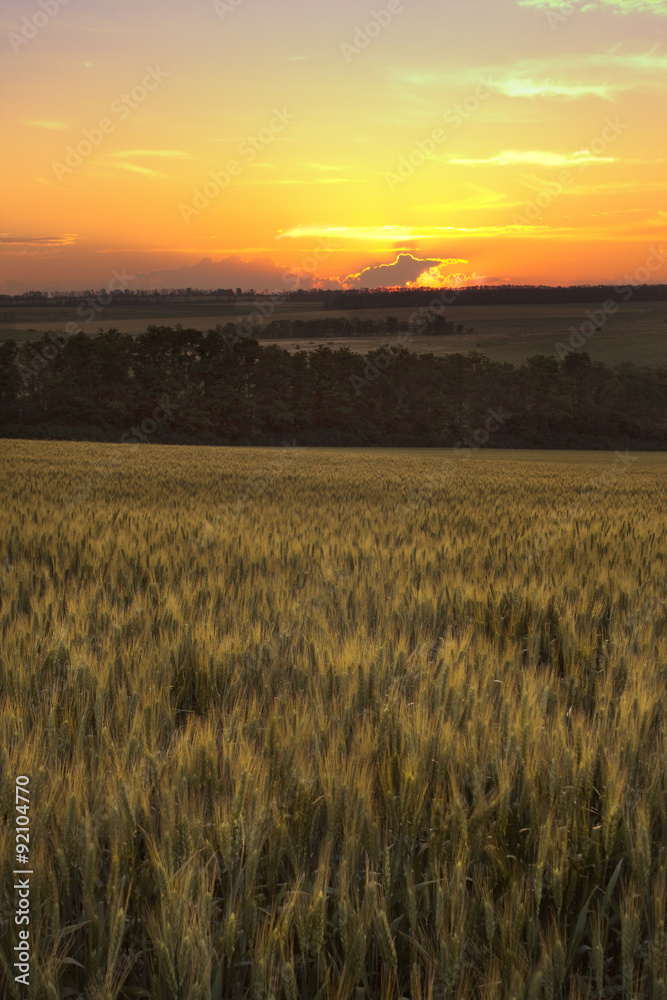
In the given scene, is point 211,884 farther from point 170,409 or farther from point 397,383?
point 397,383

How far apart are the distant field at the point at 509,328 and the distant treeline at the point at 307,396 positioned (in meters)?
14.7

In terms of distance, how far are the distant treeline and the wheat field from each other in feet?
151

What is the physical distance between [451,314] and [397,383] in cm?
8054

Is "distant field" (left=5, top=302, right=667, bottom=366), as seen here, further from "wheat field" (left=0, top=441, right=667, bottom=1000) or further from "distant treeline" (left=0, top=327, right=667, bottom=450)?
"wheat field" (left=0, top=441, right=667, bottom=1000)

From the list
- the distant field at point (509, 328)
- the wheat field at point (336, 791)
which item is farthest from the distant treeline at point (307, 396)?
the wheat field at point (336, 791)

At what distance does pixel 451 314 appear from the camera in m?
133

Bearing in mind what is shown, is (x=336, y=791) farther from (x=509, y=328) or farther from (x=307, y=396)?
(x=509, y=328)

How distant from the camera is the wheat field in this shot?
1.15 m

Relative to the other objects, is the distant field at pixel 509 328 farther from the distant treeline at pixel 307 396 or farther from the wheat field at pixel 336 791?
the wheat field at pixel 336 791

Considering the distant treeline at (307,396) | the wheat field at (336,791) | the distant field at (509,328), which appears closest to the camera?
the wheat field at (336,791)

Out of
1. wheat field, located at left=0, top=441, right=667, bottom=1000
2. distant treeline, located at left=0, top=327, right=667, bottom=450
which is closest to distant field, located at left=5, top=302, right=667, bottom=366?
distant treeline, located at left=0, top=327, right=667, bottom=450

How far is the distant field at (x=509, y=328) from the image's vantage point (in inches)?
3452

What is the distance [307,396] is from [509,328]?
74.2 m

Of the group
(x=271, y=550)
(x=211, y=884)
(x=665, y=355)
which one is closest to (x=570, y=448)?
(x=665, y=355)
